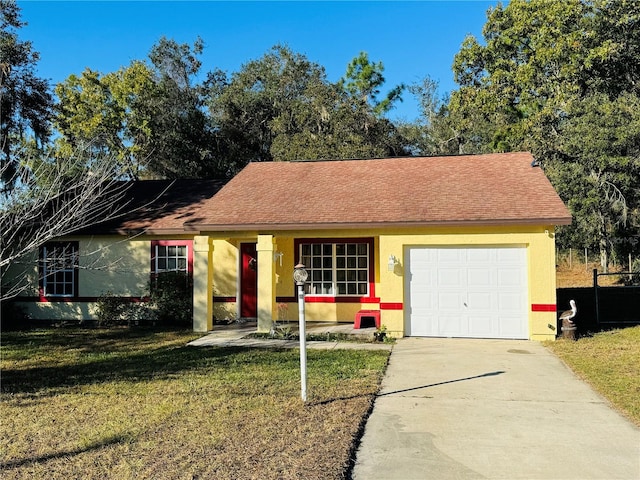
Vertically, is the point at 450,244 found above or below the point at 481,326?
above

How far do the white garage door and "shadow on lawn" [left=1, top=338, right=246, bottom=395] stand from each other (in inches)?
166

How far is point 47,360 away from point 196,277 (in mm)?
3883

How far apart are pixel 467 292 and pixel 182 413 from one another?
24.2 ft

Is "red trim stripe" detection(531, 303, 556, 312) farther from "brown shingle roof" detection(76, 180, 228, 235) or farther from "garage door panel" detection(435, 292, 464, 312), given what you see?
"brown shingle roof" detection(76, 180, 228, 235)

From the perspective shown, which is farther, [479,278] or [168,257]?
[168,257]

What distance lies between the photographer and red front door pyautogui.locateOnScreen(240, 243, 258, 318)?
1434 cm

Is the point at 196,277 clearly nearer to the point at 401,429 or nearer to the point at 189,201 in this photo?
the point at 189,201

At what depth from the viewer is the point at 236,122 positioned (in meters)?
34.0

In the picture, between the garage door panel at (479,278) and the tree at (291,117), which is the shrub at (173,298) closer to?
the garage door panel at (479,278)

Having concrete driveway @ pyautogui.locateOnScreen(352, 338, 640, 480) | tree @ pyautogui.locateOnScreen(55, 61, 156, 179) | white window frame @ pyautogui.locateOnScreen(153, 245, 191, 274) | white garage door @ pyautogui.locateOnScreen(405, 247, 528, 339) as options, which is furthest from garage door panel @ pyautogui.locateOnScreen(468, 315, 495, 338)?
tree @ pyautogui.locateOnScreen(55, 61, 156, 179)

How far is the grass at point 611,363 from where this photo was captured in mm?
6720

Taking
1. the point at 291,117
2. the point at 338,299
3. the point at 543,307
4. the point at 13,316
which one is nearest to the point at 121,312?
the point at 13,316

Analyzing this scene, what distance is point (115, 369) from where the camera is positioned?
341 inches

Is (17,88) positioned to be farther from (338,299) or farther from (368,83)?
(368,83)
